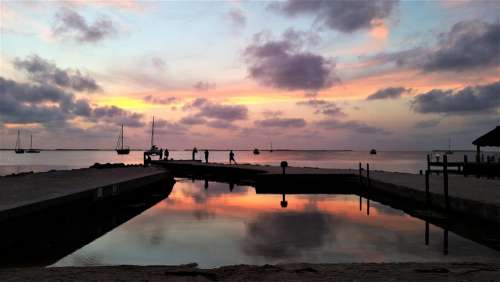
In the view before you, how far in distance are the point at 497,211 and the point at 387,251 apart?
484 centimetres

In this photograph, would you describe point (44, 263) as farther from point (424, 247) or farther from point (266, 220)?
point (424, 247)

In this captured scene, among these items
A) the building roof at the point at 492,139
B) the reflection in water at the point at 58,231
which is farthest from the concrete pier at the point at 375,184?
the reflection in water at the point at 58,231

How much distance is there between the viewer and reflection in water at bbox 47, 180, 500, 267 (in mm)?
11836

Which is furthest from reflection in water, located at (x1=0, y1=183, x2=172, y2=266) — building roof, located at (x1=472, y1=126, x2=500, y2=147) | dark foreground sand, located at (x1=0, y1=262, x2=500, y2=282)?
building roof, located at (x1=472, y1=126, x2=500, y2=147)

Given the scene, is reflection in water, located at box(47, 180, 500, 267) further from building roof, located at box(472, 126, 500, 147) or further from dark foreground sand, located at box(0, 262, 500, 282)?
building roof, located at box(472, 126, 500, 147)

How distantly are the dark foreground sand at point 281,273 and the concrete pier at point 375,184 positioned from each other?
25.6ft

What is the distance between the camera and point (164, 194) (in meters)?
31.9

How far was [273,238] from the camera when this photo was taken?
1465cm

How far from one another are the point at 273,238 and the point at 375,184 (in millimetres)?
15964

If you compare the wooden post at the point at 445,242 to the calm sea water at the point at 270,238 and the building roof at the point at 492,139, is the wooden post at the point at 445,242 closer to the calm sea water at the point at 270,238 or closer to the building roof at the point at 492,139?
the calm sea water at the point at 270,238

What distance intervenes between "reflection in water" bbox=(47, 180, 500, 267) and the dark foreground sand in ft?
9.38

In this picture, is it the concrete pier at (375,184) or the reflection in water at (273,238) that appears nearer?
the reflection in water at (273,238)

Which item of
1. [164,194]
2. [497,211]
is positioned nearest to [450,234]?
[497,211]

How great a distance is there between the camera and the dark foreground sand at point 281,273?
24.8 feet
